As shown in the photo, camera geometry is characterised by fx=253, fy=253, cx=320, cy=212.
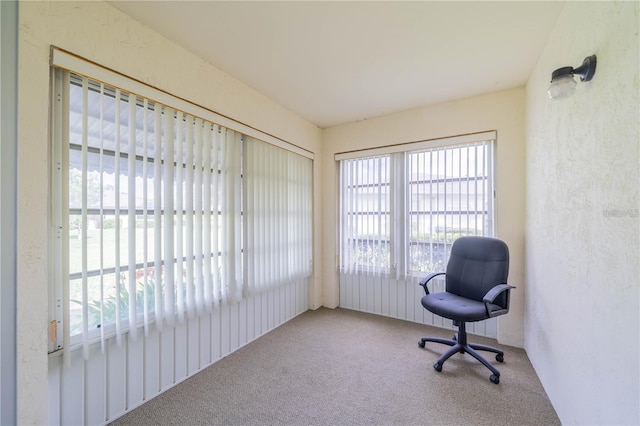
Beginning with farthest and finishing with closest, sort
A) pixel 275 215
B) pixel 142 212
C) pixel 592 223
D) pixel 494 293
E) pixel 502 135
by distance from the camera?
pixel 275 215 → pixel 502 135 → pixel 494 293 → pixel 142 212 → pixel 592 223

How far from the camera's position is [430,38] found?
182 cm

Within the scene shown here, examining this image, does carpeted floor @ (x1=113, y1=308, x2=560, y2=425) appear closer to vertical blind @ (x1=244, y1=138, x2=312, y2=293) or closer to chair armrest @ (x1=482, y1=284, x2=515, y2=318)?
chair armrest @ (x1=482, y1=284, x2=515, y2=318)

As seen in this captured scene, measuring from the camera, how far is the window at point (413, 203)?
277 centimetres

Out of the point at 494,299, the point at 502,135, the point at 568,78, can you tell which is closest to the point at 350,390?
the point at 494,299

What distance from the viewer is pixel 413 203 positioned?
3105 millimetres

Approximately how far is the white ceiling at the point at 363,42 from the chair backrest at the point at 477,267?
1576 millimetres

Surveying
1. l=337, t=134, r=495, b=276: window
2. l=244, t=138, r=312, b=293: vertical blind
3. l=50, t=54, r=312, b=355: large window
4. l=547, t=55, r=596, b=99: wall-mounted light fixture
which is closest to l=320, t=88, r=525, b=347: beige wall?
l=337, t=134, r=495, b=276: window

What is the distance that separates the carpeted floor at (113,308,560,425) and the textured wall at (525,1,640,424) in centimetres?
37

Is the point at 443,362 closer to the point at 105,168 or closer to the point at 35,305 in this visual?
the point at 35,305

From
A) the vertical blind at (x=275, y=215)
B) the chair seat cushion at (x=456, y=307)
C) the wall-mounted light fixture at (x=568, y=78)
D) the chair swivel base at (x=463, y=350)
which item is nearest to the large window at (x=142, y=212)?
the vertical blind at (x=275, y=215)

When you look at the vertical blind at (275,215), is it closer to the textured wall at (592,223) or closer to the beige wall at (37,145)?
the beige wall at (37,145)

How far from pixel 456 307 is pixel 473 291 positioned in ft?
1.27

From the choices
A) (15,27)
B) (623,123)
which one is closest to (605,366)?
(623,123)

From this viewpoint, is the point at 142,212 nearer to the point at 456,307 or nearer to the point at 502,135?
the point at 456,307
